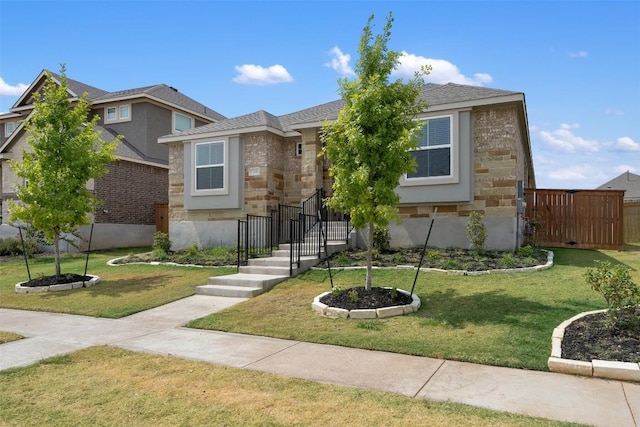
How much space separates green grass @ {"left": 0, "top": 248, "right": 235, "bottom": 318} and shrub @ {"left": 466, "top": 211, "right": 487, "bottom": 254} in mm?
6082

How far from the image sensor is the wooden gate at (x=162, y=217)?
21.3 meters

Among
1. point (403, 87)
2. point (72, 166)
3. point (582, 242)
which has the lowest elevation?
point (582, 242)

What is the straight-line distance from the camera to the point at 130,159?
2017 centimetres

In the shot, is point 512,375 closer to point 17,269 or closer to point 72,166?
point 72,166

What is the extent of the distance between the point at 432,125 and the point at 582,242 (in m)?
6.03

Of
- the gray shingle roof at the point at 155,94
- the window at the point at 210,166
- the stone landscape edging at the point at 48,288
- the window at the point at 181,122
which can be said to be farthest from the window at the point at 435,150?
the window at the point at 181,122

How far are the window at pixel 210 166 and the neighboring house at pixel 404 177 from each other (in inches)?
1.4

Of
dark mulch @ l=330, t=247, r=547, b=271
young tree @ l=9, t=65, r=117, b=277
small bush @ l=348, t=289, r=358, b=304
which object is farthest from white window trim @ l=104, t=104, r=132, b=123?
small bush @ l=348, t=289, r=358, b=304

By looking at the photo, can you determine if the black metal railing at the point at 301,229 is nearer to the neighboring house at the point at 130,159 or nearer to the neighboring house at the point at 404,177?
the neighboring house at the point at 404,177

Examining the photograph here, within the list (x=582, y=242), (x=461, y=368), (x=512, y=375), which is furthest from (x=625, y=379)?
(x=582, y=242)

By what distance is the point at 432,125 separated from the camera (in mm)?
11891

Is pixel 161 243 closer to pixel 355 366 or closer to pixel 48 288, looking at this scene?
pixel 48 288

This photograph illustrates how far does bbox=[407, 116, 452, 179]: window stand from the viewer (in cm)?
1168

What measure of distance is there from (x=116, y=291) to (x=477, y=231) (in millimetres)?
8507
